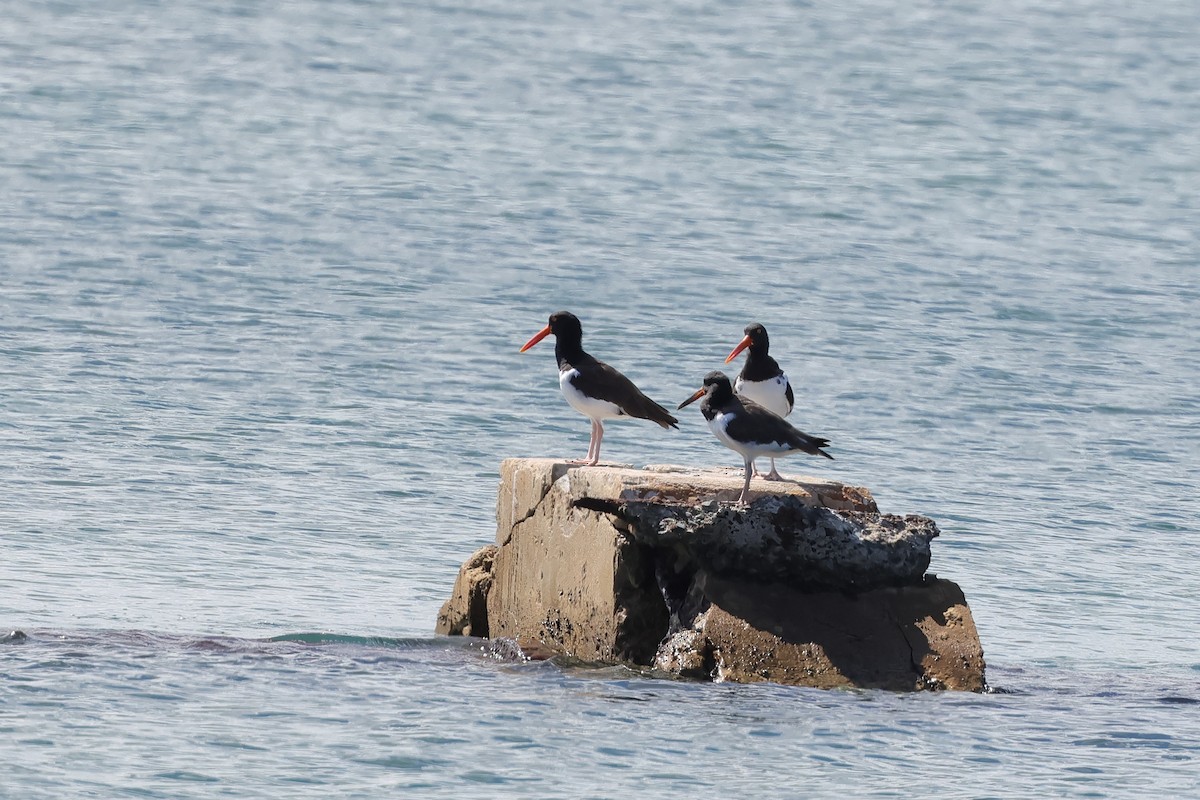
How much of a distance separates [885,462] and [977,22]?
115ft

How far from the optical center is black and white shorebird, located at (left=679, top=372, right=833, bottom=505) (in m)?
11.5

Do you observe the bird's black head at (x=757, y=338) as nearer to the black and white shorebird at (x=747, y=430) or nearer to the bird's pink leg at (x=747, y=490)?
the black and white shorebird at (x=747, y=430)

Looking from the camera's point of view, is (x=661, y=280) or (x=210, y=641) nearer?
(x=210, y=641)

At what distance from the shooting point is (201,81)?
44.0 metres

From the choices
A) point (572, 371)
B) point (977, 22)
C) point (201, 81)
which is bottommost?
point (572, 371)

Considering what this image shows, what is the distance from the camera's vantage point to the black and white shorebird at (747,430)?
1148 centimetres

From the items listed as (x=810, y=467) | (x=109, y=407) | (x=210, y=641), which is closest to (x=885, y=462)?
(x=810, y=467)

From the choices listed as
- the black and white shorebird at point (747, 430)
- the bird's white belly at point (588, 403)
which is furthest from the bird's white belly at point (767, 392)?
the black and white shorebird at point (747, 430)

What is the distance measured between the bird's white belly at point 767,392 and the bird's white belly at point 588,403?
1017mm

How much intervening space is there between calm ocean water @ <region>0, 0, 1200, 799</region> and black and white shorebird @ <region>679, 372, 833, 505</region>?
4.70 ft

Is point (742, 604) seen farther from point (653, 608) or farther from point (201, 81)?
point (201, 81)

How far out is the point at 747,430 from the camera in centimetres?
1148

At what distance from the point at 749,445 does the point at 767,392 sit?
5.53ft

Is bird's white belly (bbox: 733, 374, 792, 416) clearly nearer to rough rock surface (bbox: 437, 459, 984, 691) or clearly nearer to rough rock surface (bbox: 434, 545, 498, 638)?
rough rock surface (bbox: 437, 459, 984, 691)
